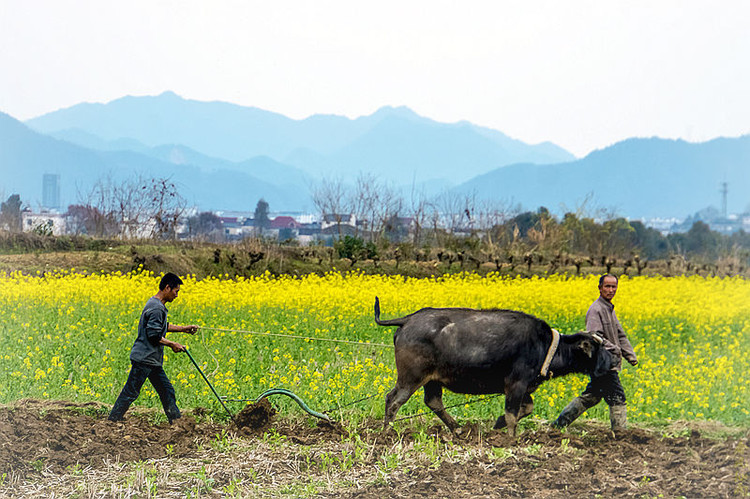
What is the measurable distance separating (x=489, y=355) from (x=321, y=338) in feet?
9.05

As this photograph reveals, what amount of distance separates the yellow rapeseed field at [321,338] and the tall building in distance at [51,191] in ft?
3.57

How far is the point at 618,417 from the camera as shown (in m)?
6.60

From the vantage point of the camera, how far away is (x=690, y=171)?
527 inches

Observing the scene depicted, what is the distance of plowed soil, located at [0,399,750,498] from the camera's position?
570cm

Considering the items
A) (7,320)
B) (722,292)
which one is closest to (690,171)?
(722,292)

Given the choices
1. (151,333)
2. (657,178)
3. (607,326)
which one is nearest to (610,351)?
(607,326)

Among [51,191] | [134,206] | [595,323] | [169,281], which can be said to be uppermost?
[51,191]

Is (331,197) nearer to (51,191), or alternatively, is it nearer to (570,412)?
(51,191)

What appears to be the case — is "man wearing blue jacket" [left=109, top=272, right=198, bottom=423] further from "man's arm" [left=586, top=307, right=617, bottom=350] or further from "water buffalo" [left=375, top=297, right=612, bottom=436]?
"man's arm" [left=586, top=307, right=617, bottom=350]

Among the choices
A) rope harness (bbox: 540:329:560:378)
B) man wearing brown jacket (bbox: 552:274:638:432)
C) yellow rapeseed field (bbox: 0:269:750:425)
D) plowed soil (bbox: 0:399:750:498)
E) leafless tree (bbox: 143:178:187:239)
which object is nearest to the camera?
plowed soil (bbox: 0:399:750:498)

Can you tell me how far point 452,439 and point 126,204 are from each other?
6713 millimetres

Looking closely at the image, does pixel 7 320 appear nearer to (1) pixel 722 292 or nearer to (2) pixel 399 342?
(2) pixel 399 342

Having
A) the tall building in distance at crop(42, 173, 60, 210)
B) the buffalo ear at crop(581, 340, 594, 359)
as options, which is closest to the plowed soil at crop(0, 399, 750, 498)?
the buffalo ear at crop(581, 340, 594, 359)

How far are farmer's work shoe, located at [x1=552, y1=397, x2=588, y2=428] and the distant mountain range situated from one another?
353 cm
